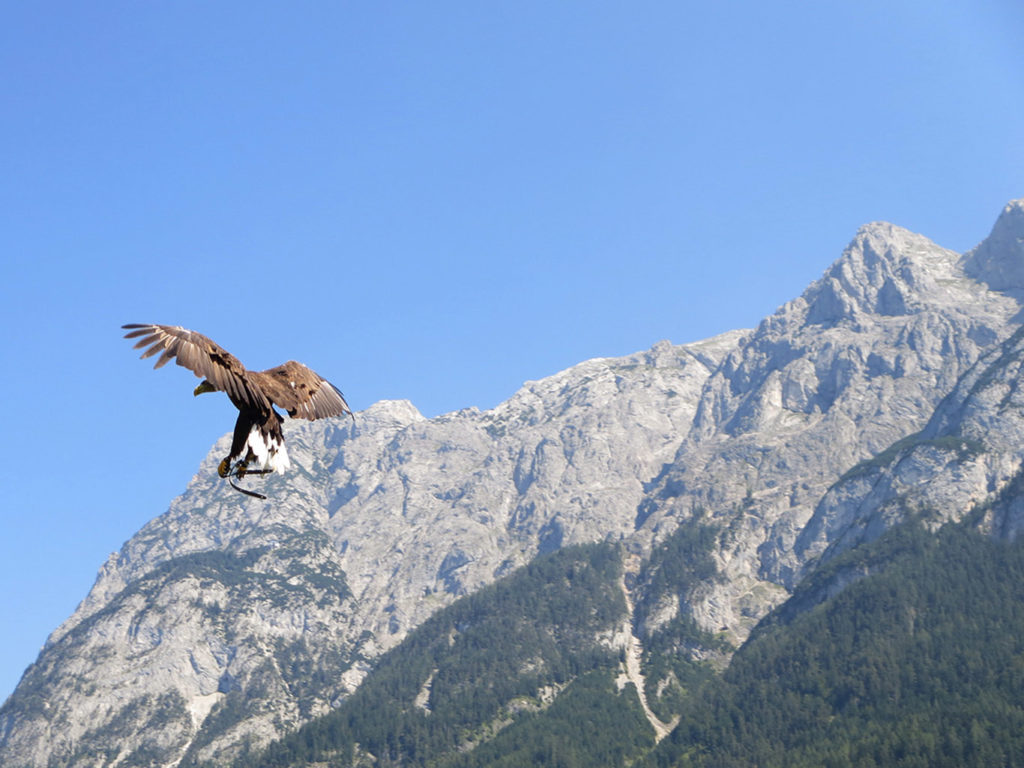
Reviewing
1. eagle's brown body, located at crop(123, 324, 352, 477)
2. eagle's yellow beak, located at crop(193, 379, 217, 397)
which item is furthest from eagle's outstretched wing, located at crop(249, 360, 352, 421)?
eagle's yellow beak, located at crop(193, 379, 217, 397)

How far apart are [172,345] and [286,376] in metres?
2.72

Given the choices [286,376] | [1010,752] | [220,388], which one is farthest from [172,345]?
[1010,752]

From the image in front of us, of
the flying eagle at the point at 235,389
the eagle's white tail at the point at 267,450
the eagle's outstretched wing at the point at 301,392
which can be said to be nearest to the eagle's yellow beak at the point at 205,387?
the flying eagle at the point at 235,389

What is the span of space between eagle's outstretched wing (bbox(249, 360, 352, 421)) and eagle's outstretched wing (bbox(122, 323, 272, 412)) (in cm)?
72

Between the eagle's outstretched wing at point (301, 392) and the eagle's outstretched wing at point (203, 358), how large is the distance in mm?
723

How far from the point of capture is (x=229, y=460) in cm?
1144

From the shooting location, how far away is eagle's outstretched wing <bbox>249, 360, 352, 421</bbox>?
12.8m

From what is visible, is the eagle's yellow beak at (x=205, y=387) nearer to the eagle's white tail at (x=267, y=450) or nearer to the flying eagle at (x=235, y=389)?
the flying eagle at (x=235, y=389)

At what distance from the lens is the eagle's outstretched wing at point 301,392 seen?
1275 centimetres

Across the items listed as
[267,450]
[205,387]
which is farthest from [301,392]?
[205,387]

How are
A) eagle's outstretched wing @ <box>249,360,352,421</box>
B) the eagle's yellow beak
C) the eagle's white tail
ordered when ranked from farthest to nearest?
1. eagle's outstretched wing @ <box>249,360,352,421</box>
2. the eagle's white tail
3. the eagle's yellow beak

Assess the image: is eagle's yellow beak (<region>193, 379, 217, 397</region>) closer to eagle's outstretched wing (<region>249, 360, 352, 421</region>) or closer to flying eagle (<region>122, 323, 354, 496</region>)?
flying eagle (<region>122, 323, 354, 496</region>)

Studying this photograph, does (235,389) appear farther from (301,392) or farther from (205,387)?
(301,392)

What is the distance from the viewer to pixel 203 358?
11.4m
